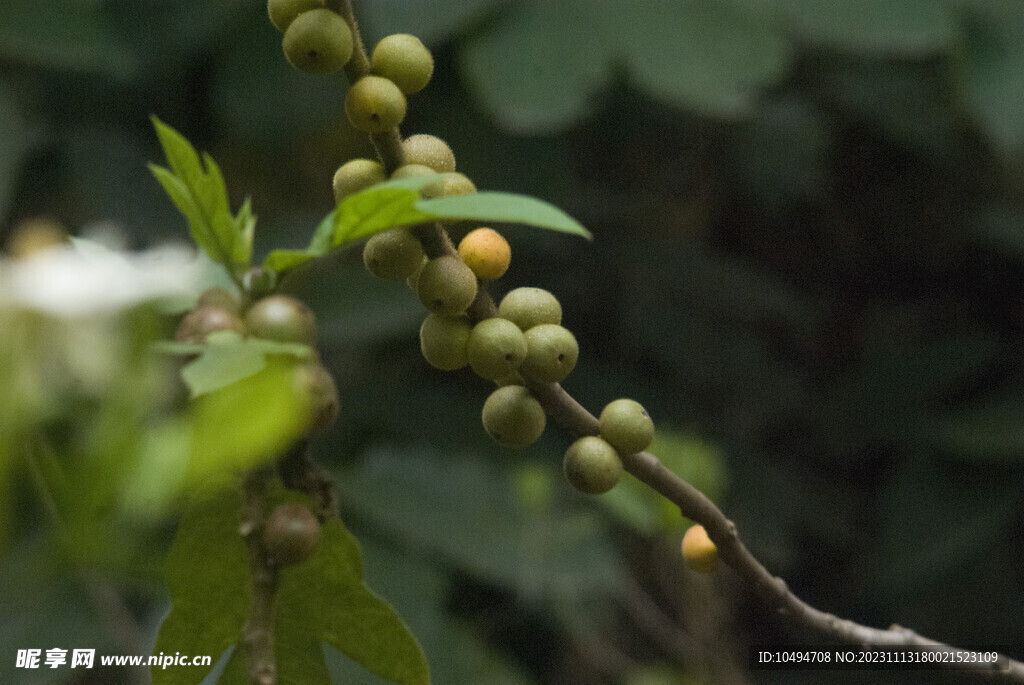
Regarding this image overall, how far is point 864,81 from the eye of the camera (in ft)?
2.86

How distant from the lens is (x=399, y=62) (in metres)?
0.15

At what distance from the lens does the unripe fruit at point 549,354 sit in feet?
0.47

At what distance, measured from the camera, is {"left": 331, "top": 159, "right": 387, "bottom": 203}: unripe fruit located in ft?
0.48

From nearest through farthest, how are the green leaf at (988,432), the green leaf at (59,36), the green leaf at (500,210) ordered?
the green leaf at (500,210) < the green leaf at (59,36) < the green leaf at (988,432)

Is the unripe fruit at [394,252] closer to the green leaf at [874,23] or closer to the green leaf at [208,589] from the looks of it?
the green leaf at [208,589]

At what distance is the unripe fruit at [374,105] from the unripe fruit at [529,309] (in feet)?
0.12

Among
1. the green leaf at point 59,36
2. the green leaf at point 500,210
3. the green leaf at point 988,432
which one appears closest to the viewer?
the green leaf at point 500,210

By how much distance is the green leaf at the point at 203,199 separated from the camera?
0.15 metres

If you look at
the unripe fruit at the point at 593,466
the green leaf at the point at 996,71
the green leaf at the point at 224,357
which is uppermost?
the green leaf at the point at 224,357

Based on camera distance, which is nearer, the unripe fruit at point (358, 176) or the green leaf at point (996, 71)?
the unripe fruit at point (358, 176)

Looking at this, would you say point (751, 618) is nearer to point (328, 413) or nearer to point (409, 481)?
point (409, 481)

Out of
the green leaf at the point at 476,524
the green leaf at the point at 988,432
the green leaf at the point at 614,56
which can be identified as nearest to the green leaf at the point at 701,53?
the green leaf at the point at 614,56

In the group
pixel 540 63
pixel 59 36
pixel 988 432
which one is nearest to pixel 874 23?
pixel 540 63

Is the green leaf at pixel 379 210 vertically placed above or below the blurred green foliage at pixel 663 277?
above
